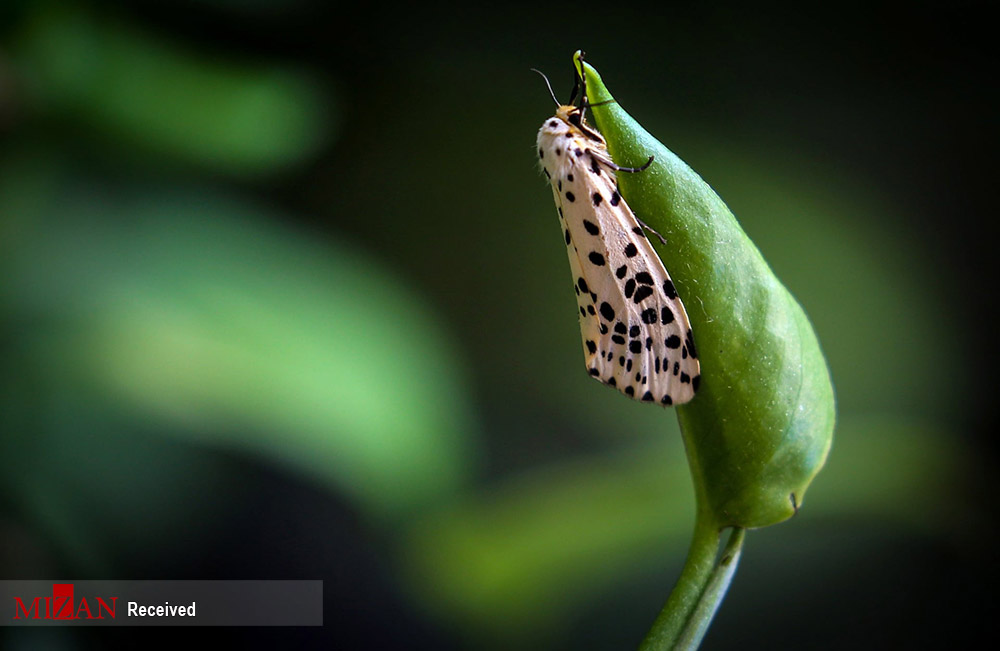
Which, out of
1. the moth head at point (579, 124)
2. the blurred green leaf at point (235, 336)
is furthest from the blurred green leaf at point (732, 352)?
the blurred green leaf at point (235, 336)

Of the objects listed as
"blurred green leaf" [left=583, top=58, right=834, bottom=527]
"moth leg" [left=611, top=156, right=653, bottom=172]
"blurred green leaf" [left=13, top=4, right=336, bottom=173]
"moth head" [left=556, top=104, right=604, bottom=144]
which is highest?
"blurred green leaf" [left=13, top=4, right=336, bottom=173]

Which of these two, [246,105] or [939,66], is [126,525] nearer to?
[246,105]

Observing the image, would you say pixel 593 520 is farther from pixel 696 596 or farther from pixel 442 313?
pixel 696 596

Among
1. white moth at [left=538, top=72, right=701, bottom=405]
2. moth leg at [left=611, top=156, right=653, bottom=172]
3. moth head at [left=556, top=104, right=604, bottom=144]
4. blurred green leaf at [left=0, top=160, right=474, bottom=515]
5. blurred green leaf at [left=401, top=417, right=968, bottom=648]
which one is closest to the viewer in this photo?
moth leg at [left=611, top=156, right=653, bottom=172]

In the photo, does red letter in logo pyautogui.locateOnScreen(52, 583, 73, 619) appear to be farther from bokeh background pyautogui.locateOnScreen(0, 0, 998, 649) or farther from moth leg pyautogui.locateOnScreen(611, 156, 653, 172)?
moth leg pyautogui.locateOnScreen(611, 156, 653, 172)

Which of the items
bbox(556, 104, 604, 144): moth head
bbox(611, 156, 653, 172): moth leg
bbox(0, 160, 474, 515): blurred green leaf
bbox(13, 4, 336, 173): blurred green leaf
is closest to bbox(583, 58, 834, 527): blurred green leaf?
bbox(611, 156, 653, 172): moth leg

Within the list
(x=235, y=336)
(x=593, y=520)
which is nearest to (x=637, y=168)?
(x=235, y=336)

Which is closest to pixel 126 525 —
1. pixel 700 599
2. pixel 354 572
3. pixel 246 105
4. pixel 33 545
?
pixel 33 545
